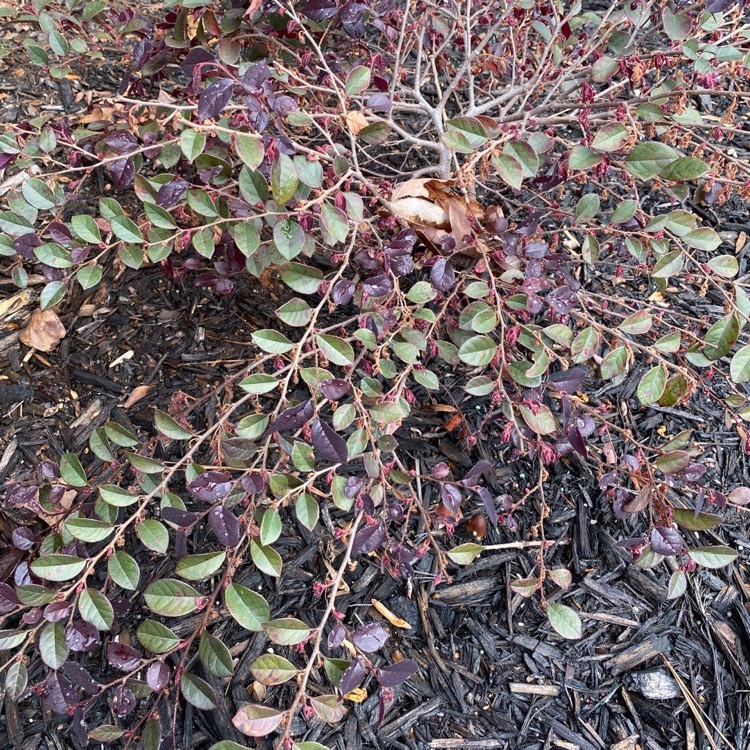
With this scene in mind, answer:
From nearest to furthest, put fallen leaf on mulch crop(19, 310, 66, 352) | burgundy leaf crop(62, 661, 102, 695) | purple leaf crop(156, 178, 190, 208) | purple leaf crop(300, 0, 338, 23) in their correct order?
burgundy leaf crop(62, 661, 102, 695)
purple leaf crop(156, 178, 190, 208)
purple leaf crop(300, 0, 338, 23)
fallen leaf on mulch crop(19, 310, 66, 352)

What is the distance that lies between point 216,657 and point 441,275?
0.93m

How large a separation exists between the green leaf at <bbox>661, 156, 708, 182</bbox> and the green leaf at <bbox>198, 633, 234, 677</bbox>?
1284mm

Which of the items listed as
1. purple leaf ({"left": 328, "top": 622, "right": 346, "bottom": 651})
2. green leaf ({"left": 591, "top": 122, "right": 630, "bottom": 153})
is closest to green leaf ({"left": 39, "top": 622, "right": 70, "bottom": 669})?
purple leaf ({"left": 328, "top": 622, "right": 346, "bottom": 651})

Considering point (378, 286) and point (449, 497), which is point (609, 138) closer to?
point (378, 286)

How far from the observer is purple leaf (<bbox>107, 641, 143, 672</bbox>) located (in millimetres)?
1146

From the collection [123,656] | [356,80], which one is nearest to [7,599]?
[123,656]

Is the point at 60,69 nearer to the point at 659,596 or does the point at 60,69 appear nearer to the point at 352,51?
the point at 352,51

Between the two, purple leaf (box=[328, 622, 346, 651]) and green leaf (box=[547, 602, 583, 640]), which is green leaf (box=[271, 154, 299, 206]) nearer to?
purple leaf (box=[328, 622, 346, 651])

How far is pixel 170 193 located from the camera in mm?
1421

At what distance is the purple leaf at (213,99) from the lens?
117 centimetres

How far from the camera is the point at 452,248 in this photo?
5.14 ft

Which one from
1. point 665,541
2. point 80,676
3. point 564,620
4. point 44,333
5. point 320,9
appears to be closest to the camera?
point 80,676

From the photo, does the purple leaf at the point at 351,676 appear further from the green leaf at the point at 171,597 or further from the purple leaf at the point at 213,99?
the purple leaf at the point at 213,99

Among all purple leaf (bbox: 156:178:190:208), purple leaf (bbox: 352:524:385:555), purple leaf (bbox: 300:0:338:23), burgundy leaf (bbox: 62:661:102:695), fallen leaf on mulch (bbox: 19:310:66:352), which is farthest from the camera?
fallen leaf on mulch (bbox: 19:310:66:352)
